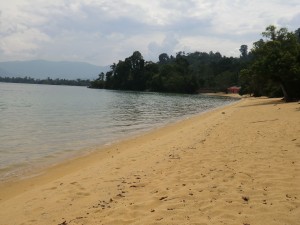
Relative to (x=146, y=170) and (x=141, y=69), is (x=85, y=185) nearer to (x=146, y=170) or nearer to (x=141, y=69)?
(x=146, y=170)

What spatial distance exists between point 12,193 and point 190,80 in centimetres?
13336

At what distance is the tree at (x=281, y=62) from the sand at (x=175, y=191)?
27064 millimetres

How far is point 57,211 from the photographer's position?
654 cm

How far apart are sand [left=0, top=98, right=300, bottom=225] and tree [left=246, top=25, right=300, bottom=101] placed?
27.1 m

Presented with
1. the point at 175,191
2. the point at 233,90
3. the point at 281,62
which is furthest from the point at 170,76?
the point at 175,191

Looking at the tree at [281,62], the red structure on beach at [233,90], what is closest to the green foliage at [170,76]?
the red structure on beach at [233,90]

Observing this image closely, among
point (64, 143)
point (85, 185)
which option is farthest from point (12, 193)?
point (64, 143)

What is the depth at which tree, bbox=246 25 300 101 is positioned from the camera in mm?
36188

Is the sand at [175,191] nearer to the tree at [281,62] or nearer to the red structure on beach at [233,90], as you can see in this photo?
the tree at [281,62]

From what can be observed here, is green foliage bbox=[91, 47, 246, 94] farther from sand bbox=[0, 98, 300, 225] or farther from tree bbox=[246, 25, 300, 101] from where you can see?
sand bbox=[0, 98, 300, 225]

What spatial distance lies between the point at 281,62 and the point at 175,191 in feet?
108

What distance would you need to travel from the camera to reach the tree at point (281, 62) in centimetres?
3619

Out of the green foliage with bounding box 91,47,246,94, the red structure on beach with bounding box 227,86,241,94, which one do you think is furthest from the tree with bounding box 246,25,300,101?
the green foliage with bounding box 91,47,246,94

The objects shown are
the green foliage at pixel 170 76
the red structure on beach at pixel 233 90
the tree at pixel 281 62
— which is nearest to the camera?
the tree at pixel 281 62
